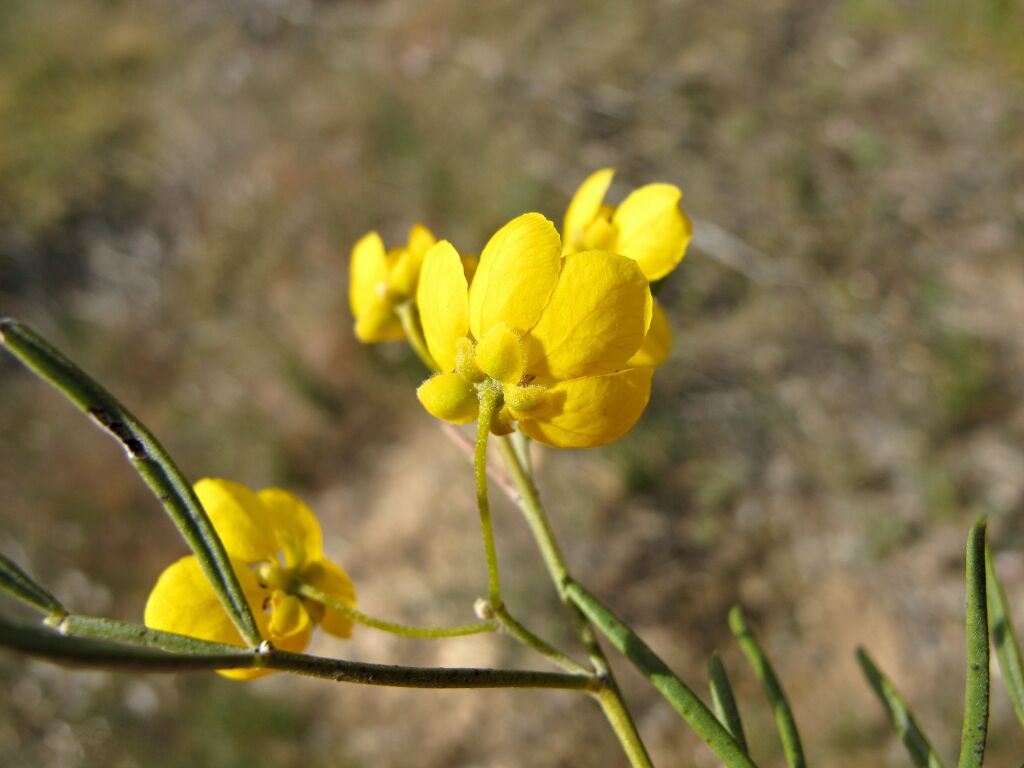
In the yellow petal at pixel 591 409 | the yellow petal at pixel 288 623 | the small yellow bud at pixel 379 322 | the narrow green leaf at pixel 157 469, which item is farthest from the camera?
the small yellow bud at pixel 379 322

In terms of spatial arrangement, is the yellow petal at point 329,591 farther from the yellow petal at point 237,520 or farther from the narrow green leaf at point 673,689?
the narrow green leaf at point 673,689

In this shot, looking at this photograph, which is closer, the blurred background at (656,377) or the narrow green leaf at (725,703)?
the narrow green leaf at (725,703)

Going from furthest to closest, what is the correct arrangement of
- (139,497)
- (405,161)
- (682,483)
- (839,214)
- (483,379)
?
(405,161) < (139,497) < (839,214) < (682,483) < (483,379)

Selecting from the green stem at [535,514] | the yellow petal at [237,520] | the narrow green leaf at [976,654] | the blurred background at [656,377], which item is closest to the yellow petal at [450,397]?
the green stem at [535,514]

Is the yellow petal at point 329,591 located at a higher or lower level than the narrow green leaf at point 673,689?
higher

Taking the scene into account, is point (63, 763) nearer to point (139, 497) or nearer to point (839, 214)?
point (139, 497)

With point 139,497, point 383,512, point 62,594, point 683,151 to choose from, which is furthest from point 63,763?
point 683,151
